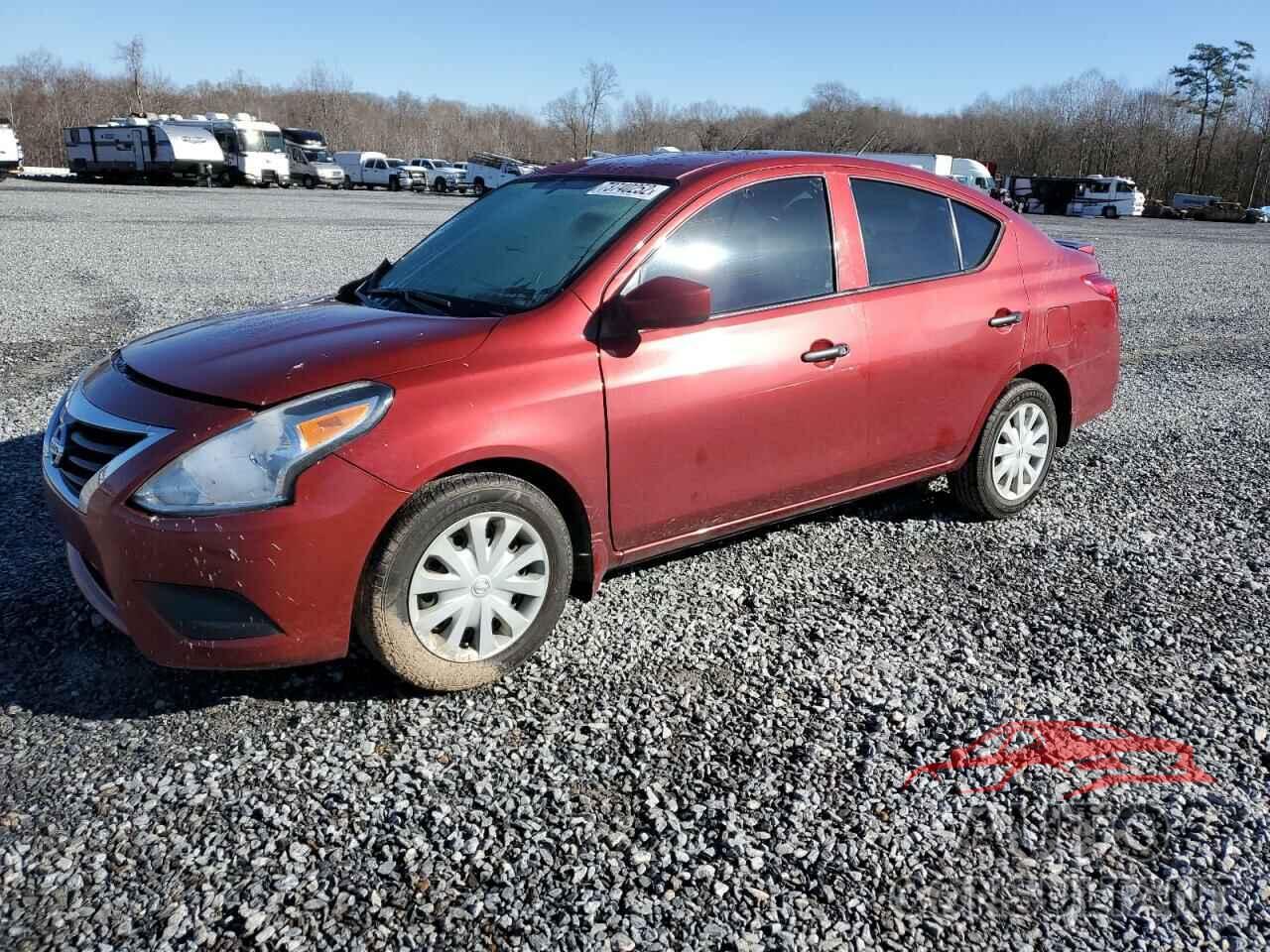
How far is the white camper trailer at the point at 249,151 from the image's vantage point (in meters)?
42.8

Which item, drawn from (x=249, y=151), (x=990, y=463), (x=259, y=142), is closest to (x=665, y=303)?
(x=990, y=463)

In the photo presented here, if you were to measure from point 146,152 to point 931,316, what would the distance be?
46090 millimetres

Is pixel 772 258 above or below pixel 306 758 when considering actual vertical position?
above

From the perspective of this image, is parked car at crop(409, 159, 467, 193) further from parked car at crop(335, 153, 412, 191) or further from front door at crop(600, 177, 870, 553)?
front door at crop(600, 177, 870, 553)

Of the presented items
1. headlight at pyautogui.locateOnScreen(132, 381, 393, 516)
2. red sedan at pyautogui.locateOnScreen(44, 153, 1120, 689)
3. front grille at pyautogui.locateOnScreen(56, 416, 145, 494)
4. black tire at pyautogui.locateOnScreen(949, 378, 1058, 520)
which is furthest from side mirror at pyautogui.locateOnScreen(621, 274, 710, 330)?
black tire at pyautogui.locateOnScreen(949, 378, 1058, 520)

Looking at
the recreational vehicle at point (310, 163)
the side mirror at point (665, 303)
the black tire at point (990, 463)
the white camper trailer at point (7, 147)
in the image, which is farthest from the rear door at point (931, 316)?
the recreational vehicle at point (310, 163)

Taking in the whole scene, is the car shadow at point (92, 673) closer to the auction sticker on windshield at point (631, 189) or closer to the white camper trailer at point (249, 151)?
the auction sticker on windshield at point (631, 189)

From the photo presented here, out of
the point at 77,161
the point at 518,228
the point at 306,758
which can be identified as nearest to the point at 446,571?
the point at 306,758

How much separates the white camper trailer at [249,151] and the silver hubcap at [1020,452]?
44.3 metres

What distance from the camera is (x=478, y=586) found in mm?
3168

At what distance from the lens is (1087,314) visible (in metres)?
4.99

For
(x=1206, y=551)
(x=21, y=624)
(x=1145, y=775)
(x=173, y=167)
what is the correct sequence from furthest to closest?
(x=173, y=167), (x=1206, y=551), (x=21, y=624), (x=1145, y=775)

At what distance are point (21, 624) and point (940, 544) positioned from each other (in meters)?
3.80

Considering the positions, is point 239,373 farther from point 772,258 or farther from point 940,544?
point 940,544
